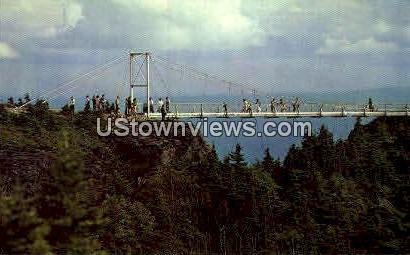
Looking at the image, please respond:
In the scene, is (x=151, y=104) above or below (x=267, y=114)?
above

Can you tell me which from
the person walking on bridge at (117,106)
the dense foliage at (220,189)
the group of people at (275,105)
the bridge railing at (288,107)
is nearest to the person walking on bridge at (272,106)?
the group of people at (275,105)

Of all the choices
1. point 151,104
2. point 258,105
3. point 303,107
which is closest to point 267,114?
point 258,105

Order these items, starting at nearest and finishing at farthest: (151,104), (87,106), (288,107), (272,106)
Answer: (87,106), (151,104), (272,106), (288,107)

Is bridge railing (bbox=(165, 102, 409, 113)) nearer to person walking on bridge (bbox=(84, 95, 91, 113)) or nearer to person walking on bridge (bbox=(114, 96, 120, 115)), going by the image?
person walking on bridge (bbox=(114, 96, 120, 115))

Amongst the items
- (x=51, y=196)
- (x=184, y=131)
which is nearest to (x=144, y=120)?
(x=184, y=131)

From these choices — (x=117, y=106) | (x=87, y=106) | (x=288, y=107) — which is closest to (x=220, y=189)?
(x=288, y=107)

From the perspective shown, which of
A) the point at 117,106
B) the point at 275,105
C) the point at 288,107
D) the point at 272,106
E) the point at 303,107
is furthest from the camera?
the point at 303,107

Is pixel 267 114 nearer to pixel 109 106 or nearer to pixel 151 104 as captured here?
pixel 151 104

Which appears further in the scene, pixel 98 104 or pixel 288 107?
pixel 288 107

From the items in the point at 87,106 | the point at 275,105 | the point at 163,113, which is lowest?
the point at 163,113
